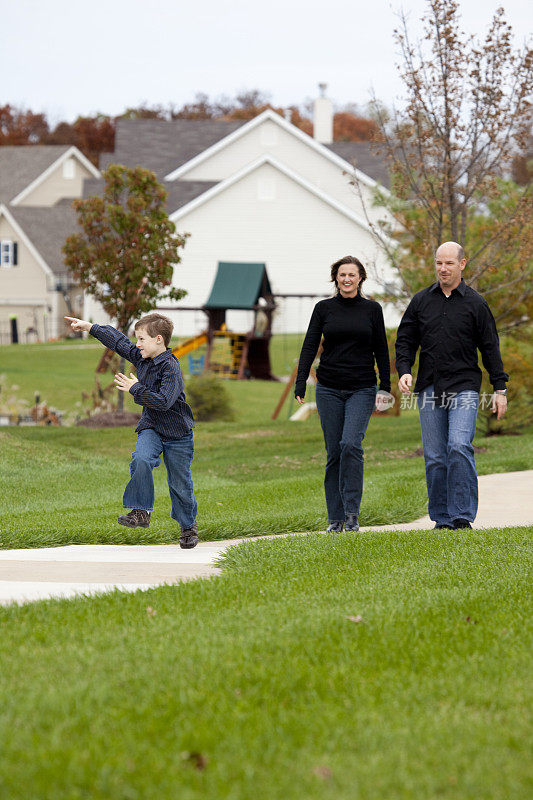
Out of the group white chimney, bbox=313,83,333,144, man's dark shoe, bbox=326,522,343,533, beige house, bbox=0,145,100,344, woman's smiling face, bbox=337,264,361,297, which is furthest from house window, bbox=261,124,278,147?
man's dark shoe, bbox=326,522,343,533

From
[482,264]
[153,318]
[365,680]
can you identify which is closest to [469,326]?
[153,318]

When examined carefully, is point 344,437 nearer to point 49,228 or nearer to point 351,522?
point 351,522

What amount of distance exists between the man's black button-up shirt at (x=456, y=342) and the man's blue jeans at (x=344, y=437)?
0.37 m

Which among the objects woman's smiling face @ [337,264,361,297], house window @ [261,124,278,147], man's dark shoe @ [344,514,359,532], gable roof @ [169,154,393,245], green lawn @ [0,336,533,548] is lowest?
green lawn @ [0,336,533,548]

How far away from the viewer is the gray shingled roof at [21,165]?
53719mm

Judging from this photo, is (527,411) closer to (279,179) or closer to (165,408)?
(165,408)

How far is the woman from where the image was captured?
743 centimetres

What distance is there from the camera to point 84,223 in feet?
65.5

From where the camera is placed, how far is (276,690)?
3.99 metres

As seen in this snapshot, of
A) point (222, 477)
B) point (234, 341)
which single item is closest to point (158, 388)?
point (222, 477)

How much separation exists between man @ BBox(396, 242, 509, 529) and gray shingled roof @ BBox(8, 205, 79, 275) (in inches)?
1549

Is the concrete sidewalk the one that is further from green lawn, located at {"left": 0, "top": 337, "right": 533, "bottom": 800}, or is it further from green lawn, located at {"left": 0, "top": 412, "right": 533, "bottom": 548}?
green lawn, located at {"left": 0, "top": 412, "right": 533, "bottom": 548}

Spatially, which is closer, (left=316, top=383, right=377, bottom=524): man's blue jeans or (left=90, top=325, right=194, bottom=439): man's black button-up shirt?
(left=90, top=325, right=194, bottom=439): man's black button-up shirt

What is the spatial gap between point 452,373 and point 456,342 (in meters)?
0.22
